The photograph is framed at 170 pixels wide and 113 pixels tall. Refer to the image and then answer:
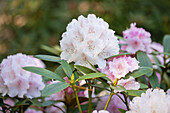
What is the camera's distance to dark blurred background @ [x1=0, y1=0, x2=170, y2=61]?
2.31 metres

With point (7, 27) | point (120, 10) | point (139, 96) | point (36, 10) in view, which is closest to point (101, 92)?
point (139, 96)

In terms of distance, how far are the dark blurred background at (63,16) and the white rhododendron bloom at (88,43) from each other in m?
1.64

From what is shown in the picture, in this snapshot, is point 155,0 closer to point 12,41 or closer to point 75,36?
point 12,41

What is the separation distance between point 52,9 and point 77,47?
189cm

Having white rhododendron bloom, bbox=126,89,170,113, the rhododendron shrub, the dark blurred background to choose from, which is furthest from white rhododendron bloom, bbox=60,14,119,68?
the dark blurred background

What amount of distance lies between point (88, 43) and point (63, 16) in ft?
5.92

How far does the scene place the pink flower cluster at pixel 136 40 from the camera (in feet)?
2.59

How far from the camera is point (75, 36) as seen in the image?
0.60 meters

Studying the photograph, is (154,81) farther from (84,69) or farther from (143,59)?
(84,69)

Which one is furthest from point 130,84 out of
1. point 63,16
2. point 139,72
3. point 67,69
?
point 63,16

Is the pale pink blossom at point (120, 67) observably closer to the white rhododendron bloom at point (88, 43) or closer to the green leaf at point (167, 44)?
the white rhododendron bloom at point (88, 43)

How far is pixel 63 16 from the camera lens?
7.74ft

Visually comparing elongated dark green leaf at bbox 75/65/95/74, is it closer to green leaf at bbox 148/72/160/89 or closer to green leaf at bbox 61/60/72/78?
green leaf at bbox 61/60/72/78

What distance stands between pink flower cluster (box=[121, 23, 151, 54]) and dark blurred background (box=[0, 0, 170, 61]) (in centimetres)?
143
